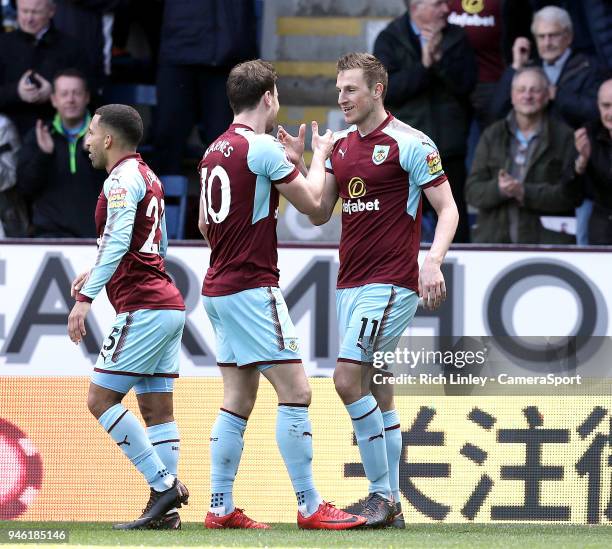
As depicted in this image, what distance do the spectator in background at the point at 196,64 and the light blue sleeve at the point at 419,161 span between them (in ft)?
15.0

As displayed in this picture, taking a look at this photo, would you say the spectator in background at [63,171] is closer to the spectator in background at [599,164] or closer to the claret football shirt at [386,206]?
the spectator in background at [599,164]

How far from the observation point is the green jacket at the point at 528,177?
34.4 ft

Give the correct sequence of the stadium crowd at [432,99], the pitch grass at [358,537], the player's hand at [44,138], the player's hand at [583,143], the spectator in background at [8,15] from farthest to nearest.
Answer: the spectator in background at [8,15] → the player's hand at [44,138] → the stadium crowd at [432,99] → the player's hand at [583,143] → the pitch grass at [358,537]

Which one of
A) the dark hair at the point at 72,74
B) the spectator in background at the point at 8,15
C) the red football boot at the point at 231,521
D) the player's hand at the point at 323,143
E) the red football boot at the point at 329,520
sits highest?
the spectator in background at the point at 8,15

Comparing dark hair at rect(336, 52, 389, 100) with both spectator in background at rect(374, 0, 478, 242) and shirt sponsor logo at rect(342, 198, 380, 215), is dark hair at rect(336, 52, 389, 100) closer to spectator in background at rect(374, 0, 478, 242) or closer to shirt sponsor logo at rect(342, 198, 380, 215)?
shirt sponsor logo at rect(342, 198, 380, 215)

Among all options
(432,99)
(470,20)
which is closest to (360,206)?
(432,99)

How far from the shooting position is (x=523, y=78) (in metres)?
10.6

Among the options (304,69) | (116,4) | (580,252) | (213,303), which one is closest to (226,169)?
(213,303)

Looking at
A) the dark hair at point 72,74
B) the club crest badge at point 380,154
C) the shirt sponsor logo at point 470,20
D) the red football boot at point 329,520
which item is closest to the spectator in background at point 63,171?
the dark hair at point 72,74

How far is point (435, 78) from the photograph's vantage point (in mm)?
10938

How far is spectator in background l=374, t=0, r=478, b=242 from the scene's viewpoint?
1084cm

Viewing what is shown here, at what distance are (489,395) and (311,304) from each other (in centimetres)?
233

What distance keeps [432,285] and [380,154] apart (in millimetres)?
769

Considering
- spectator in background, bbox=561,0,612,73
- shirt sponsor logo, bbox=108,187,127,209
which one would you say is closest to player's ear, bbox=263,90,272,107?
shirt sponsor logo, bbox=108,187,127,209
